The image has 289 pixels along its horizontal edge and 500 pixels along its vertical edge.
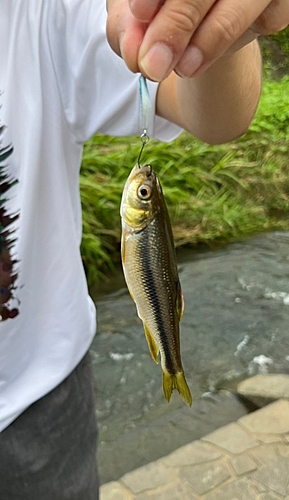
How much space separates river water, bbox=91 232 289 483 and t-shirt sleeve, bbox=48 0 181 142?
6.02ft

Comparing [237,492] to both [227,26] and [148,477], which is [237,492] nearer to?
[148,477]

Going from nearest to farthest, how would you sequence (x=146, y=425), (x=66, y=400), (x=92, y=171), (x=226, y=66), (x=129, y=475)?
1. (x=226, y=66)
2. (x=66, y=400)
3. (x=129, y=475)
4. (x=146, y=425)
5. (x=92, y=171)

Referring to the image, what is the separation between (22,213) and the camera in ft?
3.92

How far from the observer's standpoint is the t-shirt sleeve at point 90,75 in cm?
119

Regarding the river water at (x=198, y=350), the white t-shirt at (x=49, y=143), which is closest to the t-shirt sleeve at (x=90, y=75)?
the white t-shirt at (x=49, y=143)

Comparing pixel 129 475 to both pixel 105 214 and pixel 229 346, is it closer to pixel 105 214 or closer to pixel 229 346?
pixel 229 346

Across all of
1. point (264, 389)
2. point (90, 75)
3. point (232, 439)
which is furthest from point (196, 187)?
point (90, 75)

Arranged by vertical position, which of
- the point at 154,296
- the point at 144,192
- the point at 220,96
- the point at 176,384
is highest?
the point at 220,96

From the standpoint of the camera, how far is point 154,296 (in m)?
1.03

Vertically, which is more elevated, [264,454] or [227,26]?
[227,26]

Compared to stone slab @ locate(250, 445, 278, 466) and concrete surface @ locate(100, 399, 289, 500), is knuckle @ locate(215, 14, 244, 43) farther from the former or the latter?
stone slab @ locate(250, 445, 278, 466)

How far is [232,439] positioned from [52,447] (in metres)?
1.51

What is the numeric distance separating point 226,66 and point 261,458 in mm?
1989

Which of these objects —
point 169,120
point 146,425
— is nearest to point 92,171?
point 146,425
